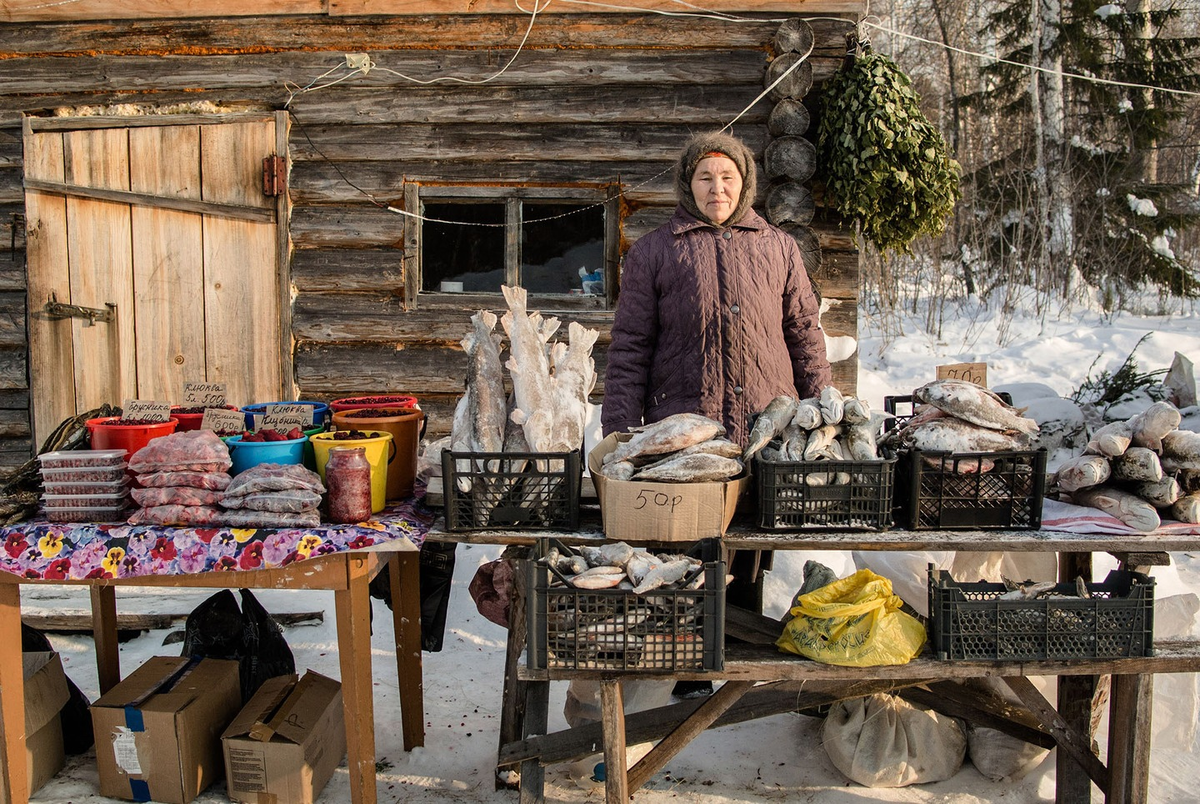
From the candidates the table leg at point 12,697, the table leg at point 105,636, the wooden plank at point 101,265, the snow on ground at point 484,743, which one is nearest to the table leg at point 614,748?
the snow on ground at point 484,743

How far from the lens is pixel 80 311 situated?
528 centimetres

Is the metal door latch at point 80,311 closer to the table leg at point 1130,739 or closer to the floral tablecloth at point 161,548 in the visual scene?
the floral tablecloth at point 161,548

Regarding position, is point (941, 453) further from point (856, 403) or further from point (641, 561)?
point (641, 561)

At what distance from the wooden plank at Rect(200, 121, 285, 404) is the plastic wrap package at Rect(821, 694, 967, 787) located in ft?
12.3

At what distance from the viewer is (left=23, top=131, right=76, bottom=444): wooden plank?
5266 millimetres

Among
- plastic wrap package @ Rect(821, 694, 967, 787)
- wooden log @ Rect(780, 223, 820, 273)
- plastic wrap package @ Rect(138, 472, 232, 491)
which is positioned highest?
wooden log @ Rect(780, 223, 820, 273)

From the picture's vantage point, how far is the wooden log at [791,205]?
5.02 meters

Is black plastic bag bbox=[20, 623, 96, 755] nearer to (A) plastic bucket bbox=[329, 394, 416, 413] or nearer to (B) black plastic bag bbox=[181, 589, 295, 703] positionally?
(B) black plastic bag bbox=[181, 589, 295, 703]

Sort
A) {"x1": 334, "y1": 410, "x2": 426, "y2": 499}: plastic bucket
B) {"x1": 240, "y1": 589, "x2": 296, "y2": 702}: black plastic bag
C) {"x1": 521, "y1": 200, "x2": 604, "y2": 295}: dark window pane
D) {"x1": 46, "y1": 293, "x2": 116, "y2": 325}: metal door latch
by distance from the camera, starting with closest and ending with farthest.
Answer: {"x1": 334, "y1": 410, "x2": 426, "y2": 499}: plastic bucket, {"x1": 240, "y1": 589, "x2": 296, "y2": 702}: black plastic bag, {"x1": 46, "y1": 293, "x2": 116, "y2": 325}: metal door latch, {"x1": 521, "y1": 200, "x2": 604, "y2": 295}: dark window pane

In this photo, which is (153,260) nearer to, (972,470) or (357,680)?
→ (357,680)

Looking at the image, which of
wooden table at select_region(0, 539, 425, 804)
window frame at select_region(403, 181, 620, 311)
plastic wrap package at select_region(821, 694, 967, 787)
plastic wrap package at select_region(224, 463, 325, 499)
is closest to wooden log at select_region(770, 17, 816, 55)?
window frame at select_region(403, 181, 620, 311)

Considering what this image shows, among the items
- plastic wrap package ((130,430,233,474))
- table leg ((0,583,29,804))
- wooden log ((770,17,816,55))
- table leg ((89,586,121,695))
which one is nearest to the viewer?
plastic wrap package ((130,430,233,474))

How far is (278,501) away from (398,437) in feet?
1.53

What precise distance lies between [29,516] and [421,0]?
3568 mm
